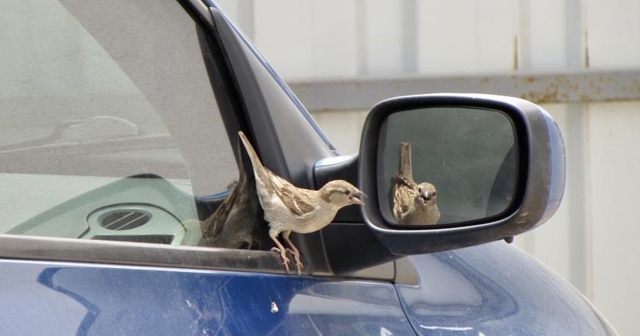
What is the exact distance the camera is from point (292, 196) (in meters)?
1.99

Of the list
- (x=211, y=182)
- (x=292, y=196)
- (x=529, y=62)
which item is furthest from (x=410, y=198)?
(x=529, y=62)

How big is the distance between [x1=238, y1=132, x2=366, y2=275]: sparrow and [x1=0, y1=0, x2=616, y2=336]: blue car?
0.03 m

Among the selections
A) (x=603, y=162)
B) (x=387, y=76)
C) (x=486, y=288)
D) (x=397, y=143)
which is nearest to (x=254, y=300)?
(x=397, y=143)

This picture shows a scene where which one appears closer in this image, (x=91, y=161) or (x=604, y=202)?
(x=91, y=161)

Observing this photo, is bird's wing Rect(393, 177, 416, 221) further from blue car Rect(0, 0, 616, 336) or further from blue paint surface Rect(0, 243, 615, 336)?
blue paint surface Rect(0, 243, 615, 336)

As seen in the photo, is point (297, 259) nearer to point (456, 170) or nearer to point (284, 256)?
point (284, 256)

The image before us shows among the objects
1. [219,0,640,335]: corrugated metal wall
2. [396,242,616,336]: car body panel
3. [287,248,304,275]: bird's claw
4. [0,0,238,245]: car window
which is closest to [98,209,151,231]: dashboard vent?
[0,0,238,245]: car window

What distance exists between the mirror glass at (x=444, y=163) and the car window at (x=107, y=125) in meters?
0.29

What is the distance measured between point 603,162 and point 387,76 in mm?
1311

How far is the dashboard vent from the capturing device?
1778 millimetres

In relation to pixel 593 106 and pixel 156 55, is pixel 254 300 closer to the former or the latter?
pixel 156 55

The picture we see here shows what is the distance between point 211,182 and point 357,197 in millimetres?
256

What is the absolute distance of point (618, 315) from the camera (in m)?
6.39

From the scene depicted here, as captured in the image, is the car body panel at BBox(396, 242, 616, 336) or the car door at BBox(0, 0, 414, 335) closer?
the car door at BBox(0, 0, 414, 335)
